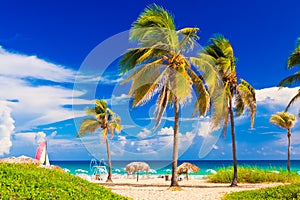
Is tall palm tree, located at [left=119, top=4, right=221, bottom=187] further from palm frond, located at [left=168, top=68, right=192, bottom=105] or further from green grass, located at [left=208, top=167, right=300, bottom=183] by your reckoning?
green grass, located at [left=208, top=167, right=300, bottom=183]

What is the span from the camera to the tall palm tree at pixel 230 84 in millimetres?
19141

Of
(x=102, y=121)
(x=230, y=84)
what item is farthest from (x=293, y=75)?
(x=102, y=121)

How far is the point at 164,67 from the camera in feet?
55.2

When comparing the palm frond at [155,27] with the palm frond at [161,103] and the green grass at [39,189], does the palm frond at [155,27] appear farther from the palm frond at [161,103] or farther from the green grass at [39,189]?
the green grass at [39,189]

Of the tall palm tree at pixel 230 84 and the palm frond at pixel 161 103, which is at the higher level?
the tall palm tree at pixel 230 84

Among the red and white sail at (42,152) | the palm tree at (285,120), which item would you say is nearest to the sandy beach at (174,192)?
the red and white sail at (42,152)

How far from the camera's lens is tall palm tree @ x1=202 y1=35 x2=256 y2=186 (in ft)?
62.8

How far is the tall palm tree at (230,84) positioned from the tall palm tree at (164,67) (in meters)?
1.55

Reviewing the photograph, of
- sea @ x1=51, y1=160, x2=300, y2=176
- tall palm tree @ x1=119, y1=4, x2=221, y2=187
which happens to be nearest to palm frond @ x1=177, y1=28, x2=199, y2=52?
tall palm tree @ x1=119, y1=4, x2=221, y2=187

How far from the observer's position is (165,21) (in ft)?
56.2

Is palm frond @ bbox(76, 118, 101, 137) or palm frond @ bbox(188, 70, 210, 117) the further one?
palm frond @ bbox(76, 118, 101, 137)

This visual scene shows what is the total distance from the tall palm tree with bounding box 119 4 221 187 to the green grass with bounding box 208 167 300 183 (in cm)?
638

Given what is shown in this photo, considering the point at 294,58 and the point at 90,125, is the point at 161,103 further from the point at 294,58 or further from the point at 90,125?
the point at 90,125

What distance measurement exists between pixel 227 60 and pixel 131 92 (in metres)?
5.38
